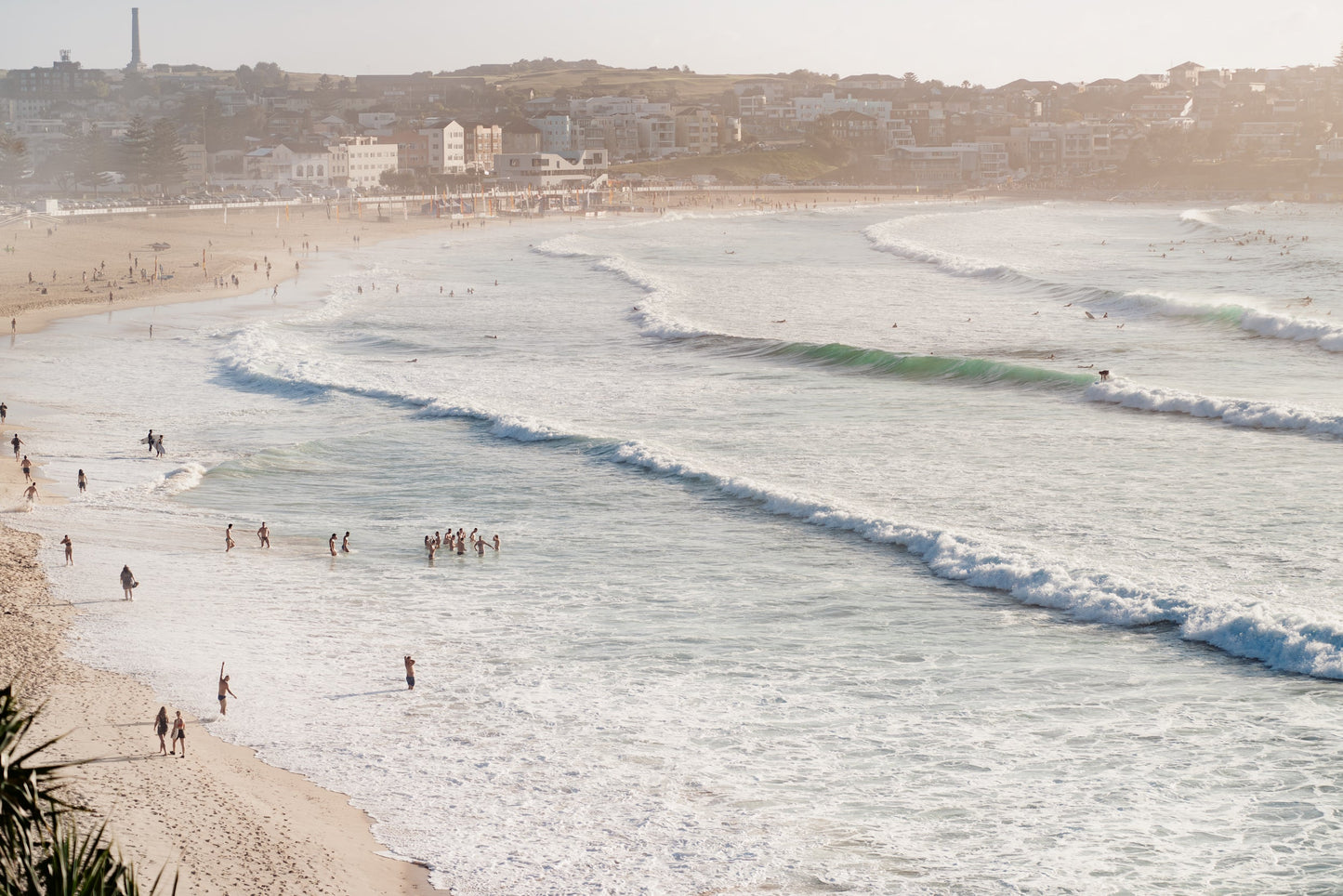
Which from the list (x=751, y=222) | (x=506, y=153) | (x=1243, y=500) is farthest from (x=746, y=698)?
(x=506, y=153)

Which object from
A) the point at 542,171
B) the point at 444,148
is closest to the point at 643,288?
the point at 542,171

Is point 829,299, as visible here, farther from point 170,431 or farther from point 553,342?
point 170,431

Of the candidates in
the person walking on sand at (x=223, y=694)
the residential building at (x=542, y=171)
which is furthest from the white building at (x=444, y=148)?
the person walking on sand at (x=223, y=694)

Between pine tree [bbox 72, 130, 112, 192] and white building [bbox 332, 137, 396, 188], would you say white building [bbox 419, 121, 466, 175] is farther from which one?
pine tree [bbox 72, 130, 112, 192]

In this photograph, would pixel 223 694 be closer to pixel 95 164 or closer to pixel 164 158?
pixel 164 158

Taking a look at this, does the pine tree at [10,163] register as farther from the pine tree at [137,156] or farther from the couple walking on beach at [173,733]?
the couple walking on beach at [173,733]

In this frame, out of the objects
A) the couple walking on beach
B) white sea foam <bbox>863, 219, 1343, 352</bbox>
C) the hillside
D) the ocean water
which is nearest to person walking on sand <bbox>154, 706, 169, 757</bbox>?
the couple walking on beach
